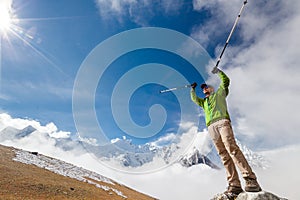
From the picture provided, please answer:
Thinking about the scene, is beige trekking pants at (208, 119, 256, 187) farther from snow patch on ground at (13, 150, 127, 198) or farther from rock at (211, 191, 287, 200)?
snow patch on ground at (13, 150, 127, 198)

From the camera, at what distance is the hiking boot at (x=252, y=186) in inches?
342

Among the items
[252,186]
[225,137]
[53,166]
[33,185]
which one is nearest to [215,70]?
[225,137]

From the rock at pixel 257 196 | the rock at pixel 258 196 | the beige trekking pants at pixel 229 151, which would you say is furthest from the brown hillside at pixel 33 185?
the rock at pixel 258 196

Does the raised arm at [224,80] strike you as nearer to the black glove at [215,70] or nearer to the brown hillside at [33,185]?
the black glove at [215,70]

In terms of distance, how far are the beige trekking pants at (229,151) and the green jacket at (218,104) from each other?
8.8 inches

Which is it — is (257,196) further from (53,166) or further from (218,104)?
(53,166)

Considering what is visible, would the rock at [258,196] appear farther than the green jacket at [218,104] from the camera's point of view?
No

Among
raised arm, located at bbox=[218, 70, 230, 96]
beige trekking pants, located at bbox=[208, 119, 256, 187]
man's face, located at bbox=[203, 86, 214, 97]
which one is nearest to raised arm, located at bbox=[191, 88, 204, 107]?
man's face, located at bbox=[203, 86, 214, 97]

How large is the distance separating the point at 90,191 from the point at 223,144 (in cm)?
4507

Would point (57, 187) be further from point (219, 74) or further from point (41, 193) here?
Answer: point (219, 74)

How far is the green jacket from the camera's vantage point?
9.69m

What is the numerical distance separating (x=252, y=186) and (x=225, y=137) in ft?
5.70

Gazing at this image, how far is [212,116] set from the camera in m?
9.86

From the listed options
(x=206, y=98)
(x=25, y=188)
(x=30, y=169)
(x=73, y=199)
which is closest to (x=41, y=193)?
(x=25, y=188)
